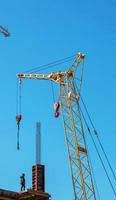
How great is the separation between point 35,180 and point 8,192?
4.53 metres

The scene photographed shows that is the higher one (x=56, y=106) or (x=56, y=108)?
(x=56, y=106)

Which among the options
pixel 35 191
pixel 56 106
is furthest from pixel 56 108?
pixel 35 191

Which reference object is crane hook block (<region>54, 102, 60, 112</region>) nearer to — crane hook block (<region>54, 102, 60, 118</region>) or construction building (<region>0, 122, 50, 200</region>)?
crane hook block (<region>54, 102, 60, 118</region>)

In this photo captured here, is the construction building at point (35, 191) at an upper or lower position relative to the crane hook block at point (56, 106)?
lower

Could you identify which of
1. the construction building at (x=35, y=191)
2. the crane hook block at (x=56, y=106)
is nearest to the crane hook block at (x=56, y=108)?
the crane hook block at (x=56, y=106)

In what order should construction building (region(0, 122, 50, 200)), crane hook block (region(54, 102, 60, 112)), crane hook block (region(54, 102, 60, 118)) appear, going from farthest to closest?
crane hook block (region(54, 102, 60, 112)), crane hook block (region(54, 102, 60, 118)), construction building (region(0, 122, 50, 200))

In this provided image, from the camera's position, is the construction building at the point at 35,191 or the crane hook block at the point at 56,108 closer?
the construction building at the point at 35,191

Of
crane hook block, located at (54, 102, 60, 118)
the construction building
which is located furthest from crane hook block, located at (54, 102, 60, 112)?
the construction building

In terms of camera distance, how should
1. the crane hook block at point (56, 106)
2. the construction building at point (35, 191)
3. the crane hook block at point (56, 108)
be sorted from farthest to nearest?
the crane hook block at point (56, 106) < the crane hook block at point (56, 108) < the construction building at point (35, 191)

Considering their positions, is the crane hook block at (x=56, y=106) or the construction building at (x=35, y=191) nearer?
the construction building at (x=35, y=191)

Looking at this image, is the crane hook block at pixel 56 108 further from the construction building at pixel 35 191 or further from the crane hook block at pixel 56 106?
the construction building at pixel 35 191

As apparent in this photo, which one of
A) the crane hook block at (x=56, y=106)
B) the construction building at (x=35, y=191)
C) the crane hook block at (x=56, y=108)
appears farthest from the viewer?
the crane hook block at (x=56, y=106)

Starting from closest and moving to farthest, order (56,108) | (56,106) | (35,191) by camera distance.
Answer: (35,191)
(56,108)
(56,106)

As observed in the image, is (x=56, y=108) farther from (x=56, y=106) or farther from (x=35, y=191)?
(x=35, y=191)
